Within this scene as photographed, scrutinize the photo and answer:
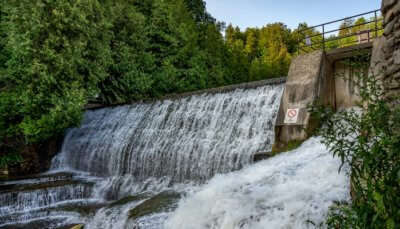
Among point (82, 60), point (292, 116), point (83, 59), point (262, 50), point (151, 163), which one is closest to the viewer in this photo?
point (292, 116)

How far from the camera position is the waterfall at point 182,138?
299 inches

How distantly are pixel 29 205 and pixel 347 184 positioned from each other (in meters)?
7.80

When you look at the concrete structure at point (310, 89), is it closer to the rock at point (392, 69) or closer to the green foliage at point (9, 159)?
the rock at point (392, 69)

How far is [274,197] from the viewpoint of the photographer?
3.98 m

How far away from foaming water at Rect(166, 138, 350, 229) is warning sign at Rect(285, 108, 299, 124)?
126 centimetres

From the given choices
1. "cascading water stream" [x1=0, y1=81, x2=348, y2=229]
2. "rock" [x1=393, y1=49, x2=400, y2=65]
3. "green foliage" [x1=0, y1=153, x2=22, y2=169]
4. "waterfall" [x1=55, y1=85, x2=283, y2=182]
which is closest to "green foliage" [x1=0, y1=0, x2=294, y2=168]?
"green foliage" [x1=0, y1=153, x2=22, y2=169]

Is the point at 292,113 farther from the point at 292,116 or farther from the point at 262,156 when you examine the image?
the point at 262,156

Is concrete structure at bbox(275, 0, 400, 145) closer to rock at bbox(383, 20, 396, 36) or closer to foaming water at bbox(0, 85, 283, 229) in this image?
foaming water at bbox(0, 85, 283, 229)

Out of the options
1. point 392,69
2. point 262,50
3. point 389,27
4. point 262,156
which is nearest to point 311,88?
point 262,156

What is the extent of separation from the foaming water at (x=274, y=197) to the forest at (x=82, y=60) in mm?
6874

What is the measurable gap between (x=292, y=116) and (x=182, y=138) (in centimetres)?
351

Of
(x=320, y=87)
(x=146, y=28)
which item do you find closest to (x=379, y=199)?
(x=320, y=87)

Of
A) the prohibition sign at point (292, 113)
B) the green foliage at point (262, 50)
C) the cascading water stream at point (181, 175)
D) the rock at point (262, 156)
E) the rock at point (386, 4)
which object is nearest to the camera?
the rock at point (386, 4)

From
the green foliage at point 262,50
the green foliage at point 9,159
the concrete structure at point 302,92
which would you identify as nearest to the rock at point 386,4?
the concrete structure at point 302,92
